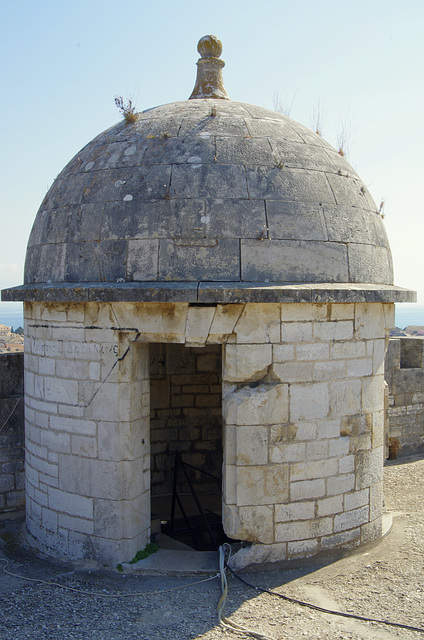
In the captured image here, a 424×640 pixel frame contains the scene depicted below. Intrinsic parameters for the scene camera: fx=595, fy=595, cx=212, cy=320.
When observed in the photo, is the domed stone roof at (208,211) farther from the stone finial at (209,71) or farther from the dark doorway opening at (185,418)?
the dark doorway opening at (185,418)

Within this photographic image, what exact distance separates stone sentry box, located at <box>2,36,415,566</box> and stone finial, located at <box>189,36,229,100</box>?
121cm

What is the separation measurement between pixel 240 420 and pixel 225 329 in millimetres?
842

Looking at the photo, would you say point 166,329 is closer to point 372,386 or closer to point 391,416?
point 372,386

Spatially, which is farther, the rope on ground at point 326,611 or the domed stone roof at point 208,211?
the domed stone roof at point 208,211

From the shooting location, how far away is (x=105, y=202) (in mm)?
5828

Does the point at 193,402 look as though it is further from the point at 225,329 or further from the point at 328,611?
the point at 328,611

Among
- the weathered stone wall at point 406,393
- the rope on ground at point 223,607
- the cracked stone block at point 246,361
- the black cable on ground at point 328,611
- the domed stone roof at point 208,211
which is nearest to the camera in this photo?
the rope on ground at point 223,607

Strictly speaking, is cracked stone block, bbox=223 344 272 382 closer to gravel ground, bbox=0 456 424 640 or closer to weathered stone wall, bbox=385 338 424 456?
gravel ground, bbox=0 456 424 640

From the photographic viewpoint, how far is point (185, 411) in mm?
8812

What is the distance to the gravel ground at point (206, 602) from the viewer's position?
4629 millimetres

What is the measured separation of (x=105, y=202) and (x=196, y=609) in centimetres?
377

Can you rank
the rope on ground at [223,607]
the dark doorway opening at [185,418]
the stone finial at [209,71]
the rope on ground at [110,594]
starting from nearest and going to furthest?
the rope on ground at [223,607] < the rope on ground at [110,594] < the stone finial at [209,71] < the dark doorway opening at [185,418]

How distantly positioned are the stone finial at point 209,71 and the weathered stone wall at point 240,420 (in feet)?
10.7

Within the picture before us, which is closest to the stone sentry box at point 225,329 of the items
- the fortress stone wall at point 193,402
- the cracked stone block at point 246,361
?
the cracked stone block at point 246,361
